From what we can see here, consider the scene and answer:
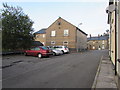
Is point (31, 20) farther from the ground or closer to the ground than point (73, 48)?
farther from the ground

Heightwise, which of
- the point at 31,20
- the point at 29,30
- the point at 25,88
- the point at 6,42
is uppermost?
the point at 31,20

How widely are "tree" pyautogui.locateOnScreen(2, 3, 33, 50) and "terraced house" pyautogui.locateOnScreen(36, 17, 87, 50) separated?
16.9 meters

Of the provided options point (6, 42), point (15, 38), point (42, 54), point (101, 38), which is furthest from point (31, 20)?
point (101, 38)

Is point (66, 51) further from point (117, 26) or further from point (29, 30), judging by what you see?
point (117, 26)

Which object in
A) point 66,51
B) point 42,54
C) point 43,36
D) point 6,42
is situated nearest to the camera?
point 42,54

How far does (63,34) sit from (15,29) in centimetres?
2006

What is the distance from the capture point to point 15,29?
65.4 ft

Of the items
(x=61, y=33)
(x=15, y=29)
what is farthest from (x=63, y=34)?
(x=15, y=29)

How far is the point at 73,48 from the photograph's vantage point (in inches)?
1430

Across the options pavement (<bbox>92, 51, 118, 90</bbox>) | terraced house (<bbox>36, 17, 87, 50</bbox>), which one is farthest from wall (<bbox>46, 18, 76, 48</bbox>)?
pavement (<bbox>92, 51, 118, 90</bbox>)

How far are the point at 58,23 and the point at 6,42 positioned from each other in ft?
72.6

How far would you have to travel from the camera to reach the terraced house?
36.5 meters

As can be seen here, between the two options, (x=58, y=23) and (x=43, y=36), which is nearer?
(x=58, y=23)

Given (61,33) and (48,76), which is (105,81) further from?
(61,33)
